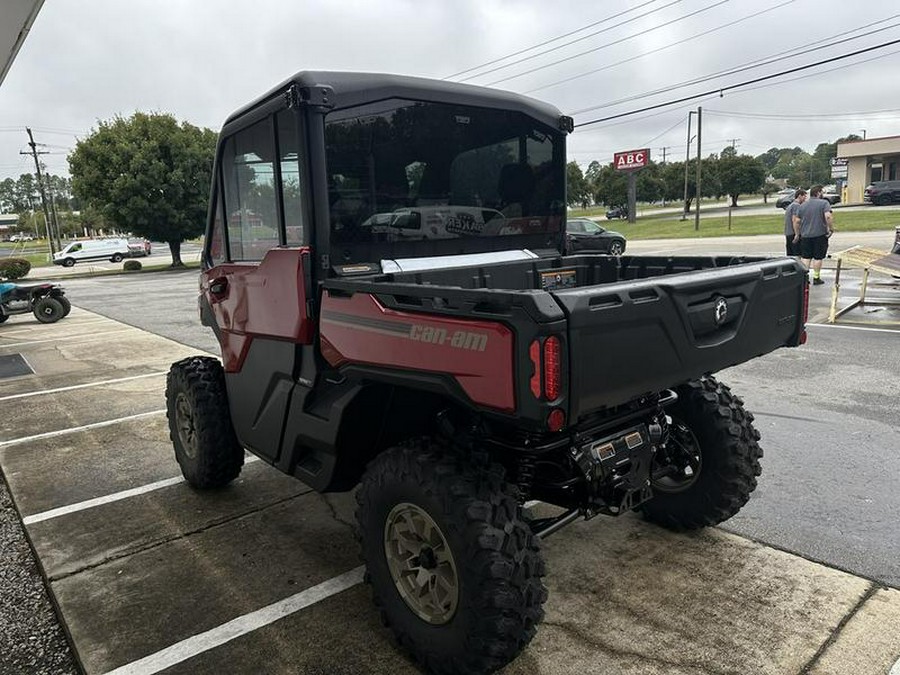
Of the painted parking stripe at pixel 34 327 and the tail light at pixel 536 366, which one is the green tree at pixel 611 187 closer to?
the painted parking stripe at pixel 34 327

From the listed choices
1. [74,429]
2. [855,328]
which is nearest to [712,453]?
[74,429]

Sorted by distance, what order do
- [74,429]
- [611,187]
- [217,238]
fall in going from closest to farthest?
[217,238], [74,429], [611,187]

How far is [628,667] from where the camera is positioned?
8.28 feet

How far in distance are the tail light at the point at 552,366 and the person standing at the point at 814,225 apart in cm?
1146

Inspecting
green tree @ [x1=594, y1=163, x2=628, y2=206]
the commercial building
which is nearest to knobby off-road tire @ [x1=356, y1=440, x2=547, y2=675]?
the commercial building

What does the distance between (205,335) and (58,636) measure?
8725 millimetres

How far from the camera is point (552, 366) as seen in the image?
198 centimetres

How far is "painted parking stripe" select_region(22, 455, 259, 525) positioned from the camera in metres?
4.17

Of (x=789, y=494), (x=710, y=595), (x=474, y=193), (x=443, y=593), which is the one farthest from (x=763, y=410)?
(x=443, y=593)

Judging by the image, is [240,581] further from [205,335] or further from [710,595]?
[205,335]

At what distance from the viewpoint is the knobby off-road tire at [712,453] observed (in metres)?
3.30

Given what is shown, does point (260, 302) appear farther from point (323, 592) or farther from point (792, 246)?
Answer: point (792, 246)

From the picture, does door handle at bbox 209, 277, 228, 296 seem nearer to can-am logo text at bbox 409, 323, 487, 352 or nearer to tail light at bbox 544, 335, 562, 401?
can-am logo text at bbox 409, 323, 487, 352

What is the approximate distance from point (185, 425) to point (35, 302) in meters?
12.1
